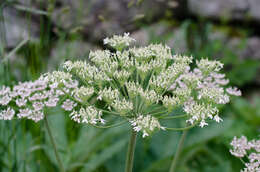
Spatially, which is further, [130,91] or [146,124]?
[130,91]

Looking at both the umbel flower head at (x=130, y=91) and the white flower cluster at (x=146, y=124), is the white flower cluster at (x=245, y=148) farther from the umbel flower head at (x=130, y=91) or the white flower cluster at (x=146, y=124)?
the white flower cluster at (x=146, y=124)

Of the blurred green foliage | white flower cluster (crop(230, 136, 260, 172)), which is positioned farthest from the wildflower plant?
the blurred green foliage

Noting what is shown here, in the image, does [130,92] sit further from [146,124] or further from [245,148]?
[245,148]

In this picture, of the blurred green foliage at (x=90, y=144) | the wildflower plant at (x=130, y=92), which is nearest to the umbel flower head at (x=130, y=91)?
the wildflower plant at (x=130, y=92)

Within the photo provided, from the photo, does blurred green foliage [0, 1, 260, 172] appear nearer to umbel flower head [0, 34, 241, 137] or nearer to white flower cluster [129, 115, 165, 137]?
umbel flower head [0, 34, 241, 137]

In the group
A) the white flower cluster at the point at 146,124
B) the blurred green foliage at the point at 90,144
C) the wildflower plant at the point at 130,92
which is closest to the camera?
the white flower cluster at the point at 146,124

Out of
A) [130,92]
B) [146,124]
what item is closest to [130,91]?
[130,92]

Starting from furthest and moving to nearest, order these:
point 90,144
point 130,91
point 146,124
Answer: point 90,144
point 130,91
point 146,124

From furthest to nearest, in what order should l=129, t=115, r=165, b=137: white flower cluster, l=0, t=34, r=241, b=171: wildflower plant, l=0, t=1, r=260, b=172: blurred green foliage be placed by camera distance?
l=0, t=1, r=260, b=172: blurred green foliage
l=0, t=34, r=241, b=171: wildflower plant
l=129, t=115, r=165, b=137: white flower cluster

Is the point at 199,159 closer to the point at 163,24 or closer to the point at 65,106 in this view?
the point at 65,106

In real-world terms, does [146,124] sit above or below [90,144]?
above

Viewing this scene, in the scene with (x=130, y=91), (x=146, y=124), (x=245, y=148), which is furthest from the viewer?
(x=245, y=148)
